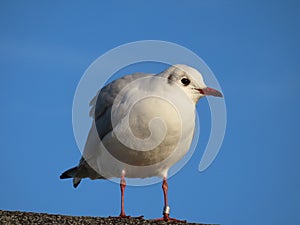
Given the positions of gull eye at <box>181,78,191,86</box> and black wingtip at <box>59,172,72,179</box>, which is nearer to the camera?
gull eye at <box>181,78,191,86</box>

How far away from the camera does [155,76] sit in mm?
13961

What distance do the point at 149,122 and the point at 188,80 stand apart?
1.19 meters

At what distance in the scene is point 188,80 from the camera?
45.1ft

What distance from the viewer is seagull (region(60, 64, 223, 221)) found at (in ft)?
44.1

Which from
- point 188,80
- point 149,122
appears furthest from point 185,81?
point 149,122

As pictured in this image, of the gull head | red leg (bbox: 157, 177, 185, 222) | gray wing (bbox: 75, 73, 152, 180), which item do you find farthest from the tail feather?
the gull head

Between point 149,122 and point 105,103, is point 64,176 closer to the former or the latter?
point 105,103

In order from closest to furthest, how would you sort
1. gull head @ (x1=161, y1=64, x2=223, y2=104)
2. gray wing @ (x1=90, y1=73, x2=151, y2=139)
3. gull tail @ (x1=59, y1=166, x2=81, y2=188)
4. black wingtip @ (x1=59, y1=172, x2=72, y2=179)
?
gull head @ (x1=161, y1=64, x2=223, y2=104) < gray wing @ (x1=90, y1=73, x2=151, y2=139) < gull tail @ (x1=59, y1=166, x2=81, y2=188) < black wingtip @ (x1=59, y1=172, x2=72, y2=179)

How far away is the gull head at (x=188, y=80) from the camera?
44.9 feet

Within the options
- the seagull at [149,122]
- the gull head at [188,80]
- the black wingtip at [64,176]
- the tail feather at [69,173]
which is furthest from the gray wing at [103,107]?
the gull head at [188,80]

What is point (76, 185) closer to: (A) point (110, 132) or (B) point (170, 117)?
(A) point (110, 132)

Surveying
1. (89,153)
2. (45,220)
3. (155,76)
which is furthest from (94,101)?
(45,220)

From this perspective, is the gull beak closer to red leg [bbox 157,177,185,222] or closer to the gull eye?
the gull eye

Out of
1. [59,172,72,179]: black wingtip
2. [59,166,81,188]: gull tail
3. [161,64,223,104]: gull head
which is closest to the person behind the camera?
[161,64,223,104]: gull head
